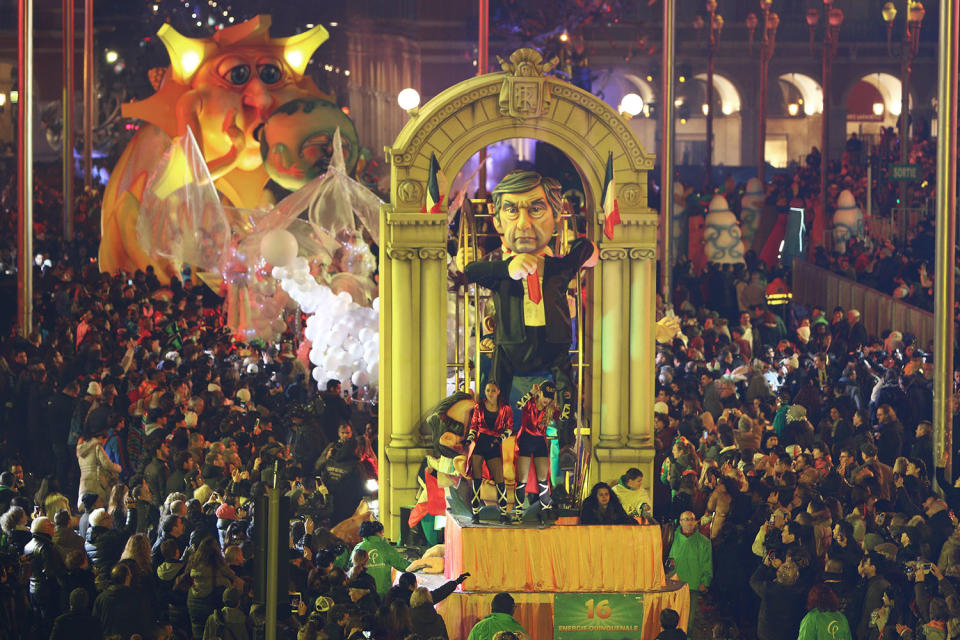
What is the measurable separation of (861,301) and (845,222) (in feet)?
17.8

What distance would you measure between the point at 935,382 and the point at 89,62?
2194cm

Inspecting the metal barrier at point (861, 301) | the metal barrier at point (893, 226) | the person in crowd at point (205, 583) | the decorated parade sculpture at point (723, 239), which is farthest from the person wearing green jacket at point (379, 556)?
the metal barrier at point (893, 226)

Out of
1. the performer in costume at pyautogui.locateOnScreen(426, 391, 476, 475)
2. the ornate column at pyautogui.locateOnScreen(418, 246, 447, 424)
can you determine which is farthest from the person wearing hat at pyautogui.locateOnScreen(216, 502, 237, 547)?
the ornate column at pyautogui.locateOnScreen(418, 246, 447, 424)

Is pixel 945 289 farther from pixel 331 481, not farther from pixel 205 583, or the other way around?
pixel 205 583

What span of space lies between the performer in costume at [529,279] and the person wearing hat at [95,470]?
144 inches

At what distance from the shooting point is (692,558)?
15.3 meters

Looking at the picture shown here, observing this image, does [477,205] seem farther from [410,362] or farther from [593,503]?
[593,503]

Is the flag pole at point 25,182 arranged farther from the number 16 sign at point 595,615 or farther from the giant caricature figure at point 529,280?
the number 16 sign at point 595,615

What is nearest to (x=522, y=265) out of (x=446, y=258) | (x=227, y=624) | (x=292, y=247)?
(x=446, y=258)

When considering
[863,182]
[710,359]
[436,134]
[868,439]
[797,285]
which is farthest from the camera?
[863,182]

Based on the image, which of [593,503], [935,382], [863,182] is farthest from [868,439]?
[863,182]

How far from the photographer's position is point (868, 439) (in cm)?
1850

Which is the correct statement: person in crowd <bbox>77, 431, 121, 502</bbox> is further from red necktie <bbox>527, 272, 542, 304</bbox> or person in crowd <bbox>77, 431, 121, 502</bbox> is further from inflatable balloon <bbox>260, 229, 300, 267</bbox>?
inflatable balloon <bbox>260, 229, 300, 267</bbox>

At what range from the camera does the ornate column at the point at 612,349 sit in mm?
17062
